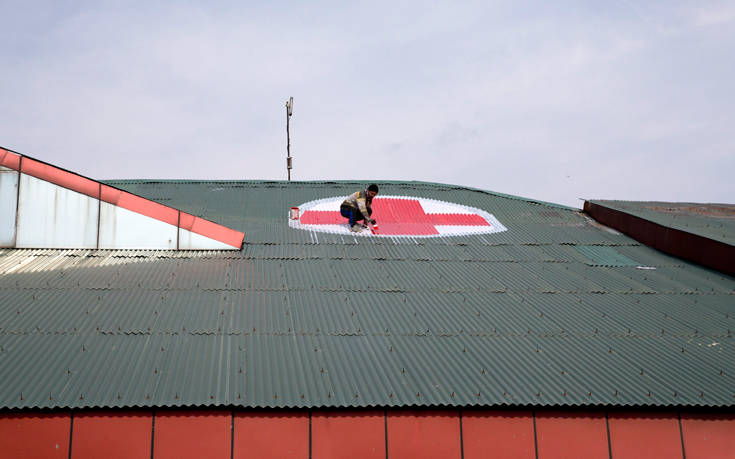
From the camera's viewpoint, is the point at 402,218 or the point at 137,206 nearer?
the point at 137,206

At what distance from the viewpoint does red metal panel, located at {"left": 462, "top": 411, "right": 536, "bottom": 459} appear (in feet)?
35.4

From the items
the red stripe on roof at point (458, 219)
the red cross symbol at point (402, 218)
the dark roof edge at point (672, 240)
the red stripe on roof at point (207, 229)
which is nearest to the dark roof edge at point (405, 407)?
the red stripe on roof at point (207, 229)

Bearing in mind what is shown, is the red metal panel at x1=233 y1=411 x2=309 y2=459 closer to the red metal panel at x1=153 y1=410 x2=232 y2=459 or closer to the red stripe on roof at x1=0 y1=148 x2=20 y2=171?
the red metal panel at x1=153 y1=410 x2=232 y2=459

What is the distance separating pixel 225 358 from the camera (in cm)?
1149

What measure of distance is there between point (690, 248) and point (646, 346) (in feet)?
23.4

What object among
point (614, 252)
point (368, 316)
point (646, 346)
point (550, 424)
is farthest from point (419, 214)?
point (550, 424)

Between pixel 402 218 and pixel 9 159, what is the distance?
12.2 m

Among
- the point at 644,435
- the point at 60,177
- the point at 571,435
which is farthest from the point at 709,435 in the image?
the point at 60,177

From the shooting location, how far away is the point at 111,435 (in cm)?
1023

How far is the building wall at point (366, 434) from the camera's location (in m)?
10.2

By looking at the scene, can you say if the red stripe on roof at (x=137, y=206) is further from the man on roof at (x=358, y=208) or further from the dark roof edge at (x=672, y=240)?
the dark roof edge at (x=672, y=240)

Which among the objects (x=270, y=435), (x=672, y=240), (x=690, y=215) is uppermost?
(x=690, y=215)

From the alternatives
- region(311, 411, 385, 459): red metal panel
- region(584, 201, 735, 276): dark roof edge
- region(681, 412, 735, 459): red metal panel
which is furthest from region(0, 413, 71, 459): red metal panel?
region(584, 201, 735, 276): dark roof edge

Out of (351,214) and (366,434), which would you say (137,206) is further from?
(366,434)
